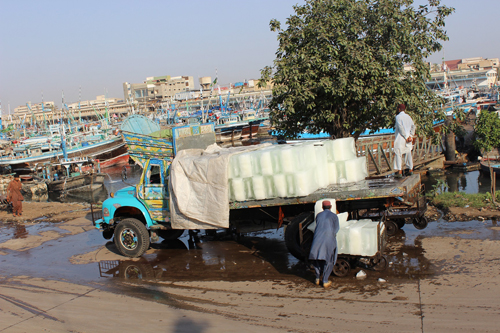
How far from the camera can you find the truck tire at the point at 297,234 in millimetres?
7194

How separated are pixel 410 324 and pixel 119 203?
21.4 feet

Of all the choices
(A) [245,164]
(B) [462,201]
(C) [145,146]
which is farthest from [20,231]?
(B) [462,201]

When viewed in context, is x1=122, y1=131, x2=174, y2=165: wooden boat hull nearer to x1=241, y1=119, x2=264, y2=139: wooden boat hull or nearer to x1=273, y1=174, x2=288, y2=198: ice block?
x1=273, y1=174, x2=288, y2=198: ice block

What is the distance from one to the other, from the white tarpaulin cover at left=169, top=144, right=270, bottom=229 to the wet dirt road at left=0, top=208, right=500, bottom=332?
98cm

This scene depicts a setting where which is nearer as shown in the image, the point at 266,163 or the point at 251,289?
the point at 251,289

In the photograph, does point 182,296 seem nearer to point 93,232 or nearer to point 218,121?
point 93,232

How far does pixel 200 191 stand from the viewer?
25.8ft

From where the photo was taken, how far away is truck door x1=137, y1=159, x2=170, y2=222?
28.3 feet

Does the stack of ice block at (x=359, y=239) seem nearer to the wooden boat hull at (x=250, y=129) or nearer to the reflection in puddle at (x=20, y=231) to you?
the reflection in puddle at (x=20, y=231)

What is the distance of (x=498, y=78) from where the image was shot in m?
93.5

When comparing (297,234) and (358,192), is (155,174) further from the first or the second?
(358,192)

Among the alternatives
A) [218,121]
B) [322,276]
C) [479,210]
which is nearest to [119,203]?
[322,276]

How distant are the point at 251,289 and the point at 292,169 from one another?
2.19m

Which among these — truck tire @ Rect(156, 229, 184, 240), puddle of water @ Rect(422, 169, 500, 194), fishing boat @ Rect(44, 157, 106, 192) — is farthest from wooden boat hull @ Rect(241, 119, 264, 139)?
truck tire @ Rect(156, 229, 184, 240)
